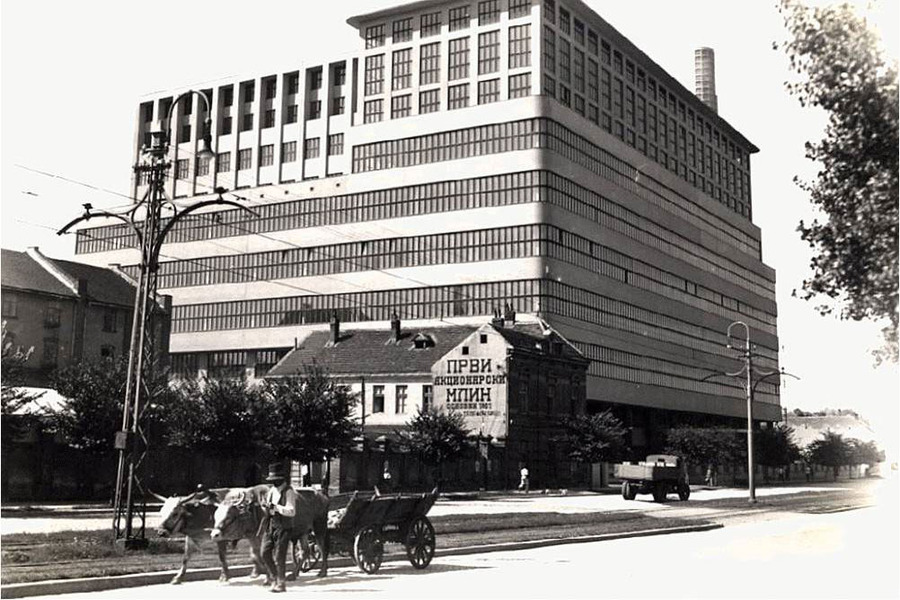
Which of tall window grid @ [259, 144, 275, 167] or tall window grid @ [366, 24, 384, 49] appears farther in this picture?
tall window grid @ [259, 144, 275, 167]

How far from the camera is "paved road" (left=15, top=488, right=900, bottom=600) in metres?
13.0

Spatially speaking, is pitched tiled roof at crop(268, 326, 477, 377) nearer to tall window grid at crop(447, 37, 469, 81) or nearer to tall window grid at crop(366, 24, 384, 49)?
tall window grid at crop(447, 37, 469, 81)

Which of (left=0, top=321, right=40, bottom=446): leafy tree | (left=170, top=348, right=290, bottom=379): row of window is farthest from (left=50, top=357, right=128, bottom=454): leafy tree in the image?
(left=170, top=348, right=290, bottom=379): row of window

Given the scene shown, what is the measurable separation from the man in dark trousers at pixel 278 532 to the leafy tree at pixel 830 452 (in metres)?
103

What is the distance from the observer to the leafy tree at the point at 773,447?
92375 millimetres

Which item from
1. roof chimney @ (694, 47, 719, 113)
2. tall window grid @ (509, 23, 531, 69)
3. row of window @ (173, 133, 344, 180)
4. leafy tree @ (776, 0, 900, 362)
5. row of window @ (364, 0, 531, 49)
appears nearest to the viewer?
leafy tree @ (776, 0, 900, 362)

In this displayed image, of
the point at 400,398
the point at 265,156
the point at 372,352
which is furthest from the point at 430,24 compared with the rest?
the point at 400,398

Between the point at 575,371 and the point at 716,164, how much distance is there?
163 ft

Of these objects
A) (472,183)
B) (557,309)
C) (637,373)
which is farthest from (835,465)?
(472,183)

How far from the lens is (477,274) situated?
260 ft

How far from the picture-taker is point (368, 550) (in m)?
15.9

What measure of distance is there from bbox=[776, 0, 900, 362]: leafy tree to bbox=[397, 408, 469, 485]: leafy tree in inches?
1605

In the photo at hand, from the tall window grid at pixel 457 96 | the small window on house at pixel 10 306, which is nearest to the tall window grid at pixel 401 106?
the tall window grid at pixel 457 96

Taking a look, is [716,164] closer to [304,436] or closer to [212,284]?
[212,284]
